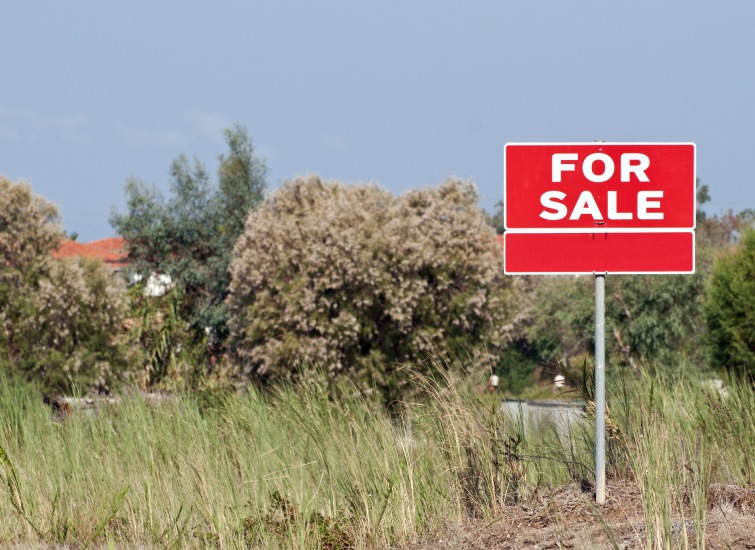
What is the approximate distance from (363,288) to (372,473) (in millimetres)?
21580

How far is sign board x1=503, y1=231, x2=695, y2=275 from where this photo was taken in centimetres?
653

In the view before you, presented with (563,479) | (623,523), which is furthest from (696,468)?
(563,479)

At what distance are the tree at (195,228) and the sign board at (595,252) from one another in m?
29.4

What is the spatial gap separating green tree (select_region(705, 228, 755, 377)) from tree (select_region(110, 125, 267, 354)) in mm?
21598

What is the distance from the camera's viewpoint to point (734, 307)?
16406 mm

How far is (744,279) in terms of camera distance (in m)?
16.5

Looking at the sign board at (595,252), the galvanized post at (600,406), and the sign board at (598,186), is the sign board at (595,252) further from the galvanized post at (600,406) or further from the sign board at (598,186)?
the galvanized post at (600,406)

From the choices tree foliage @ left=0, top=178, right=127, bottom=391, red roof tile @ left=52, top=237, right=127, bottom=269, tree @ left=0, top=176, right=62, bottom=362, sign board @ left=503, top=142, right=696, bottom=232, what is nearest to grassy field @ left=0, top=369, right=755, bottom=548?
sign board @ left=503, top=142, right=696, bottom=232

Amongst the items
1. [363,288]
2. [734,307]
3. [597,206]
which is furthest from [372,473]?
[363,288]

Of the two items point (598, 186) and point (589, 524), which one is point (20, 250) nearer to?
point (598, 186)

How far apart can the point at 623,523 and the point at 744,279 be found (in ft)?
39.3

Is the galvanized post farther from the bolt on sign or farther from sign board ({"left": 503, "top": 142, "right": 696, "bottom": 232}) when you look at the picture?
sign board ({"left": 503, "top": 142, "right": 696, "bottom": 232})

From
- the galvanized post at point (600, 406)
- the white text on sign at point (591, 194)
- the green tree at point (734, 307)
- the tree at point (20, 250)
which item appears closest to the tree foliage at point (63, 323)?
the tree at point (20, 250)

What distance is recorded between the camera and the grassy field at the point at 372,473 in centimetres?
606
